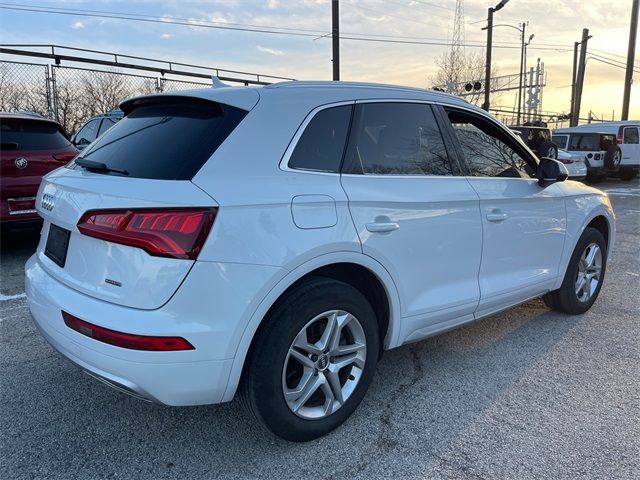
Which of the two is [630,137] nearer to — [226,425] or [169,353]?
[226,425]

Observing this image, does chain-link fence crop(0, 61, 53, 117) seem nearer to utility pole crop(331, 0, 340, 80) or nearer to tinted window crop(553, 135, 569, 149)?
utility pole crop(331, 0, 340, 80)

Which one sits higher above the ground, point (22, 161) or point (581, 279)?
point (22, 161)

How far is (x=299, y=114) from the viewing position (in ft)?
8.53

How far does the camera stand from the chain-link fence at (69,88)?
43.5 feet

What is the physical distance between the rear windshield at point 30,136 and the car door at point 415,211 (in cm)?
477

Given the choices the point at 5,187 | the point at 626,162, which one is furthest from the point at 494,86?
the point at 5,187

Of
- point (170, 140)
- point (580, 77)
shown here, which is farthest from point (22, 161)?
point (580, 77)

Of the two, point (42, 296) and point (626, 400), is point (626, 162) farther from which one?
point (42, 296)

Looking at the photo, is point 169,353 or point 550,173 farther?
point 550,173

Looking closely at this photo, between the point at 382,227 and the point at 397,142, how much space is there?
62 cm

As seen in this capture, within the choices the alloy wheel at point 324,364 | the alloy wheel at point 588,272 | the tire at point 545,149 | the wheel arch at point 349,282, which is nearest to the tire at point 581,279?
the alloy wheel at point 588,272

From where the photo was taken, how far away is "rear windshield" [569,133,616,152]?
17594 millimetres

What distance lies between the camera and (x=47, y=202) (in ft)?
8.87

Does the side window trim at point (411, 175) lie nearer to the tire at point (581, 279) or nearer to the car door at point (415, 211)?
the car door at point (415, 211)
